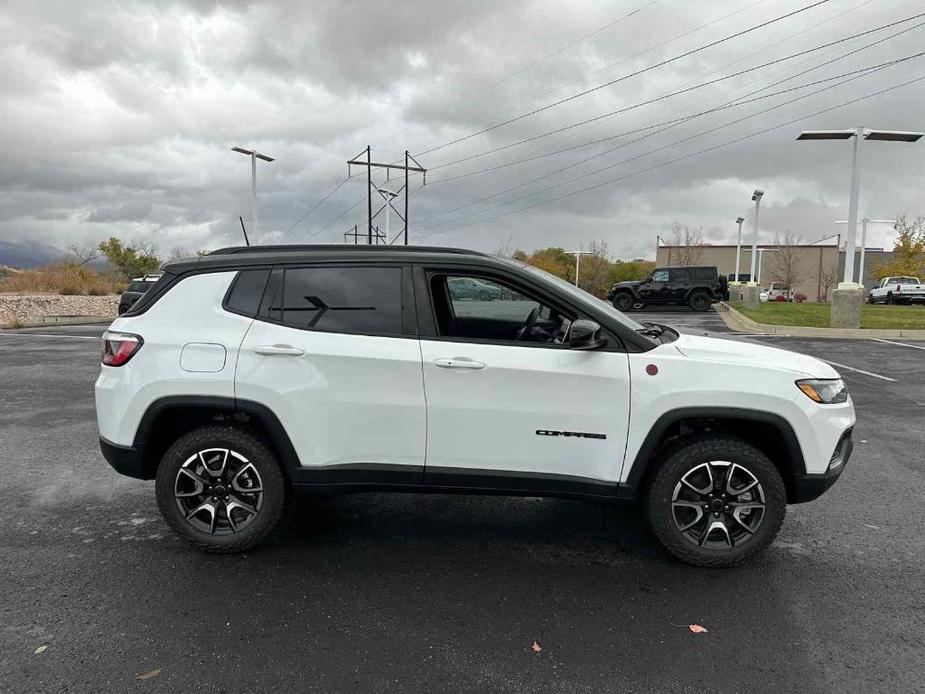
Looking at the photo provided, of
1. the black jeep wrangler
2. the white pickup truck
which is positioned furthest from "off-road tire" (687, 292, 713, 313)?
the white pickup truck

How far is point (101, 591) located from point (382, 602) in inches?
57.3

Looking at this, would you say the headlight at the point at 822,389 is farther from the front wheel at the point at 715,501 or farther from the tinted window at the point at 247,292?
the tinted window at the point at 247,292

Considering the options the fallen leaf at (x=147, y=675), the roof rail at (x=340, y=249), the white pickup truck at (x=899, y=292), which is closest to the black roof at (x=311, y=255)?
the roof rail at (x=340, y=249)

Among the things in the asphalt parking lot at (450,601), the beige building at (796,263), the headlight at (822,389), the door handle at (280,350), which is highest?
the beige building at (796,263)

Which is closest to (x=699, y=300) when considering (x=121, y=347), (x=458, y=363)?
(x=458, y=363)

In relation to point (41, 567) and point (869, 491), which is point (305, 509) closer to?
point (41, 567)

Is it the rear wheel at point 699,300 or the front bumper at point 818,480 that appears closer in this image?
the front bumper at point 818,480

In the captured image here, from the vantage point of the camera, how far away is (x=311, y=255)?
3.58m

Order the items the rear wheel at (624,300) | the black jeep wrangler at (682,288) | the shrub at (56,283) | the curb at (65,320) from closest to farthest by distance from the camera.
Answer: the curb at (65,320)
the black jeep wrangler at (682,288)
the rear wheel at (624,300)
the shrub at (56,283)

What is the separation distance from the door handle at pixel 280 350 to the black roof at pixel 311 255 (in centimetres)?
53

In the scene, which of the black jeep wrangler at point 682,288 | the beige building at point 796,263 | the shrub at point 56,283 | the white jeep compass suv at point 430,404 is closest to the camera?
the white jeep compass suv at point 430,404

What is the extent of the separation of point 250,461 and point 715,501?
2599 millimetres

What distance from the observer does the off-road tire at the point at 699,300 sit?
93.2ft

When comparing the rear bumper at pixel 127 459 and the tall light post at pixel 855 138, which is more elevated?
the tall light post at pixel 855 138
